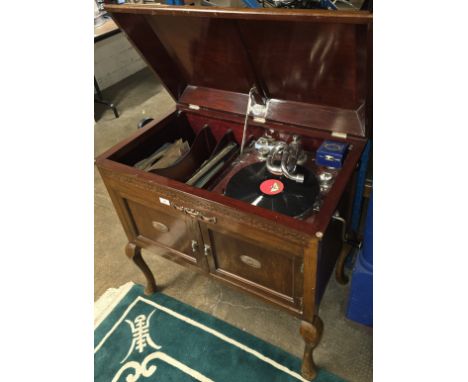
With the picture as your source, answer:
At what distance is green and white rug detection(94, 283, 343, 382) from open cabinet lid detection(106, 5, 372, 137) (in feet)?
2.91

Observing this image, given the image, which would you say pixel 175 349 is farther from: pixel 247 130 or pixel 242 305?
pixel 247 130

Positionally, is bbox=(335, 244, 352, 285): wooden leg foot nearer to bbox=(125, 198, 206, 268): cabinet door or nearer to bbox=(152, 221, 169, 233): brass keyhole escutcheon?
bbox=(125, 198, 206, 268): cabinet door

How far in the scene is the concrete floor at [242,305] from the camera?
1271mm

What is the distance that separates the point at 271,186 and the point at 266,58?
1.35 ft

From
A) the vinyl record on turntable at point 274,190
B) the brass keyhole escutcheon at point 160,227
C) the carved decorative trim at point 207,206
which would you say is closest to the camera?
the carved decorative trim at point 207,206

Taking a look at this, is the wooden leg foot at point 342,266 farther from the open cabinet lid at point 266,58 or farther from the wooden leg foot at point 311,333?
the open cabinet lid at point 266,58

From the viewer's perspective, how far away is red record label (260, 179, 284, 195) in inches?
41.1

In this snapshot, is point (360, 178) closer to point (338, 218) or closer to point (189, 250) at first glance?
point (338, 218)

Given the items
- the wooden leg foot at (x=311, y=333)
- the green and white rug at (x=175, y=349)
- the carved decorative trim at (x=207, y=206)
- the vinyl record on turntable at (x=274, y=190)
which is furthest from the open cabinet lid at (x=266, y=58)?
the green and white rug at (x=175, y=349)

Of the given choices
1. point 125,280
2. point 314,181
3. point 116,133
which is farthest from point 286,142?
point 116,133

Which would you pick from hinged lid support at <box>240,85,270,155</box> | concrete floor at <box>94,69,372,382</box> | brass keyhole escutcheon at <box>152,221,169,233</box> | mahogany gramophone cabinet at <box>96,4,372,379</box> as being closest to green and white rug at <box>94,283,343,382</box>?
concrete floor at <box>94,69,372,382</box>

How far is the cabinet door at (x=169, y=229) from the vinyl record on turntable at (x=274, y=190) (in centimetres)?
17

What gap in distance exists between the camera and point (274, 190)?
3.43ft
